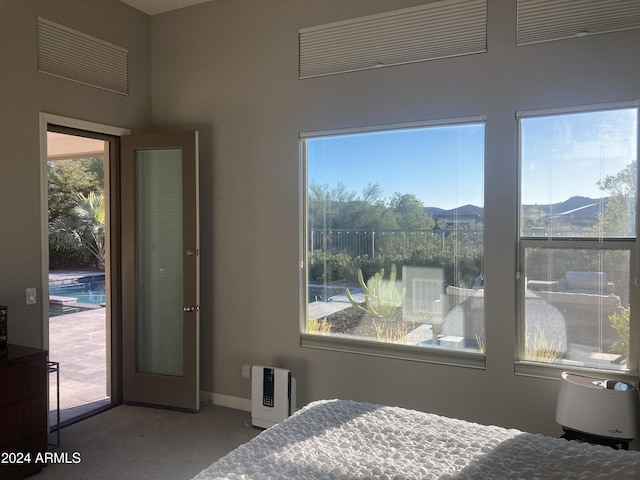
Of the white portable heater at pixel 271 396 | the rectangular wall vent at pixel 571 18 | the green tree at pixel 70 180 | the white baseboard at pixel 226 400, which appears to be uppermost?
the rectangular wall vent at pixel 571 18

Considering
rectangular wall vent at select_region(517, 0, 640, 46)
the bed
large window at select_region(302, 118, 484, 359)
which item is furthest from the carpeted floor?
rectangular wall vent at select_region(517, 0, 640, 46)

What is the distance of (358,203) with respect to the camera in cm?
366

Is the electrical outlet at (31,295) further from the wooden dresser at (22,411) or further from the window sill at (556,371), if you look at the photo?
the window sill at (556,371)

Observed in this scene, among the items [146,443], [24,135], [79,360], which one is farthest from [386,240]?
[79,360]

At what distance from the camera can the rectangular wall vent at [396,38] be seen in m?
3.16

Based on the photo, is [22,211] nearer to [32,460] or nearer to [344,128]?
[32,460]

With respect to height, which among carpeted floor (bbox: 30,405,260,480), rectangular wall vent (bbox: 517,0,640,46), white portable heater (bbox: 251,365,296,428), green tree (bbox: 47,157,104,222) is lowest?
carpeted floor (bbox: 30,405,260,480)

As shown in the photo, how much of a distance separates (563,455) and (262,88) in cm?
313

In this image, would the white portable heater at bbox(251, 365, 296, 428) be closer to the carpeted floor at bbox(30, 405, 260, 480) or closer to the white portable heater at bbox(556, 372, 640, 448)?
the carpeted floor at bbox(30, 405, 260, 480)

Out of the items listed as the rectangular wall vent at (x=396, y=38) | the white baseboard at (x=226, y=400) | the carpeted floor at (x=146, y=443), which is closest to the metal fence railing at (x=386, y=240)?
the rectangular wall vent at (x=396, y=38)

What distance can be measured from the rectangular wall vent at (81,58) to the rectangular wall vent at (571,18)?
301 centimetres

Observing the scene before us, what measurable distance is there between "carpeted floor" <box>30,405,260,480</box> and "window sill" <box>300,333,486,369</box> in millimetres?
775

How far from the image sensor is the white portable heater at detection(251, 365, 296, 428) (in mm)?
3564

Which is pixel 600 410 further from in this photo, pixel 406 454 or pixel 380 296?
pixel 380 296
